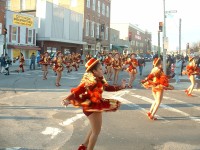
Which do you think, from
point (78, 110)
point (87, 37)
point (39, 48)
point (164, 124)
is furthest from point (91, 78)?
point (87, 37)

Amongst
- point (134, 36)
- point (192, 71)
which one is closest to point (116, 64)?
point (192, 71)

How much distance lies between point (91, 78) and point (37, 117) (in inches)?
147

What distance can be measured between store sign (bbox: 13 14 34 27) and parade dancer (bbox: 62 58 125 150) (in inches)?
1293

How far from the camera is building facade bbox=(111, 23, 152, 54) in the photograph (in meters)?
85.8

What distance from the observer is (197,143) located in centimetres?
656

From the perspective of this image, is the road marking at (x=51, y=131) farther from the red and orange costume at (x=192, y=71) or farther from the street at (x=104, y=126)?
the red and orange costume at (x=192, y=71)

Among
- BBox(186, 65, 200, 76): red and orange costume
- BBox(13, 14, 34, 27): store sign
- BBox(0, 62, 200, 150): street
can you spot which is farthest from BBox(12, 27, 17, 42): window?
BBox(186, 65, 200, 76): red and orange costume

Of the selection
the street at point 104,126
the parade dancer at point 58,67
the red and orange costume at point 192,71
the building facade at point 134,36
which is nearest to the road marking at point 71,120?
the street at point 104,126

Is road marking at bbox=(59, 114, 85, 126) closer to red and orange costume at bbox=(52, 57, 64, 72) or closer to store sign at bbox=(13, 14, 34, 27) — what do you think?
red and orange costume at bbox=(52, 57, 64, 72)

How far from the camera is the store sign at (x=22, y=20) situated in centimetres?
3669

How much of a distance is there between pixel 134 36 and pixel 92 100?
87374mm

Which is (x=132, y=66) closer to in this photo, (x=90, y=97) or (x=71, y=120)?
(x=71, y=120)

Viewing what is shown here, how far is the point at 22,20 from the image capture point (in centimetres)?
3794

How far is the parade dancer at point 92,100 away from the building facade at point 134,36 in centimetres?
6983
